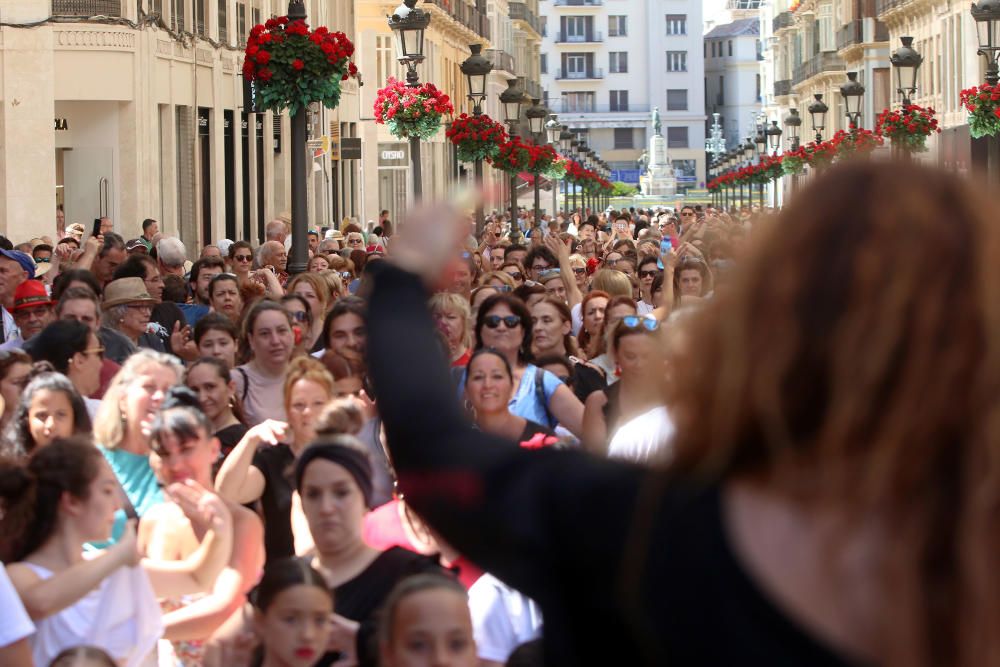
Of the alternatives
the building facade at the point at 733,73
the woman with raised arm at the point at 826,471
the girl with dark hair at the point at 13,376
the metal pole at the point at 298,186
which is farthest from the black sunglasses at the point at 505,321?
the building facade at the point at 733,73

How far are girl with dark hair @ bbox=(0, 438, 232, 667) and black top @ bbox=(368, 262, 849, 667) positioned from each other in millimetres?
3029

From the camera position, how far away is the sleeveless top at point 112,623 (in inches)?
209

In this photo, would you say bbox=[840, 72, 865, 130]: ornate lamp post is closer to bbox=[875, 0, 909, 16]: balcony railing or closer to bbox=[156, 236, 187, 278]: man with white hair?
bbox=[875, 0, 909, 16]: balcony railing

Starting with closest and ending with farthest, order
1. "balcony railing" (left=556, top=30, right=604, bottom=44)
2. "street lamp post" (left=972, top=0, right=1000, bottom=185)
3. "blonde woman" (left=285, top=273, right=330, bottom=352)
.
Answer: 1. "blonde woman" (left=285, top=273, right=330, bottom=352)
2. "street lamp post" (left=972, top=0, right=1000, bottom=185)
3. "balcony railing" (left=556, top=30, right=604, bottom=44)

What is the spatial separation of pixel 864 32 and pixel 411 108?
48881 millimetres

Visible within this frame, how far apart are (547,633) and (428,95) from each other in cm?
2611

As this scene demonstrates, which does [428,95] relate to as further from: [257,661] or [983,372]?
[983,372]

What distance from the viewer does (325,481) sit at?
5.83m

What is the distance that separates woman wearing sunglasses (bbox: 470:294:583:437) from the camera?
9438 millimetres

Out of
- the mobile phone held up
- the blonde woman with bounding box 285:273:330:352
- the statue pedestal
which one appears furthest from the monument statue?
the blonde woman with bounding box 285:273:330:352

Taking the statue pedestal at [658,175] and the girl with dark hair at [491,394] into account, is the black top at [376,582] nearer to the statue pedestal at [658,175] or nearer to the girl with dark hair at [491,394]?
the girl with dark hair at [491,394]

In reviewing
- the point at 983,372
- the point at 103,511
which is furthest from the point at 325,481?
the point at 983,372

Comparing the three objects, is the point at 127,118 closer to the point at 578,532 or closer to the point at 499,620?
the point at 499,620

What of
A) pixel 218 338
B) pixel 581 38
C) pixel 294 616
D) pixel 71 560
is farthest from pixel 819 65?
pixel 294 616
